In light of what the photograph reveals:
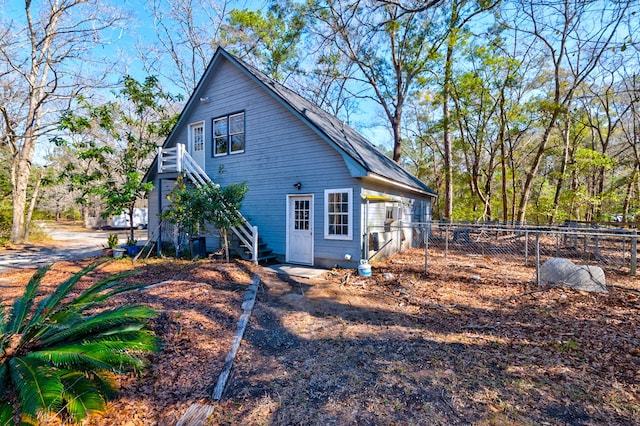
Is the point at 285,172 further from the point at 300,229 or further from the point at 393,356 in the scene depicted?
the point at 393,356

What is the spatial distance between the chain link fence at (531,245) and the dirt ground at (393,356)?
98.8 inches

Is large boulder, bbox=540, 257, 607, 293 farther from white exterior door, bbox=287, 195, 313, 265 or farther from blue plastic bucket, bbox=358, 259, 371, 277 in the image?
white exterior door, bbox=287, 195, 313, 265

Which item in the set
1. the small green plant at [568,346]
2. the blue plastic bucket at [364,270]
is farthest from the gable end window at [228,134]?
the small green plant at [568,346]

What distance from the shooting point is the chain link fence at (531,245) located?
29.0 feet

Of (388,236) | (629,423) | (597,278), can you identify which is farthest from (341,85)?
(629,423)

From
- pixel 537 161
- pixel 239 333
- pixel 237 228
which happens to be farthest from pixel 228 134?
pixel 537 161

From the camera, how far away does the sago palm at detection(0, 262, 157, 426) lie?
2.16 meters

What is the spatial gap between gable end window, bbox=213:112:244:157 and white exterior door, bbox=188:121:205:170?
2.52ft

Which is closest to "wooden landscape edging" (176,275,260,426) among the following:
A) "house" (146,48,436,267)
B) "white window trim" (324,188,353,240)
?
"white window trim" (324,188,353,240)

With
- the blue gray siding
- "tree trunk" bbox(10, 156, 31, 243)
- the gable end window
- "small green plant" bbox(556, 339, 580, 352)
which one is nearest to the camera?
"small green plant" bbox(556, 339, 580, 352)

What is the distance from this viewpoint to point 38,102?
13.7 m

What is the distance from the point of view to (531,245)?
13.7 meters

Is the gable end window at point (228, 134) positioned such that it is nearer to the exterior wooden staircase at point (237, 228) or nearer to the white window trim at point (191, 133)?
the white window trim at point (191, 133)

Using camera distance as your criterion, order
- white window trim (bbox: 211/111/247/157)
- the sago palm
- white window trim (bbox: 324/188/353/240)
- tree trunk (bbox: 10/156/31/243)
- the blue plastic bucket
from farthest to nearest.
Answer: tree trunk (bbox: 10/156/31/243) < white window trim (bbox: 211/111/247/157) < white window trim (bbox: 324/188/353/240) < the blue plastic bucket < the sago palm
